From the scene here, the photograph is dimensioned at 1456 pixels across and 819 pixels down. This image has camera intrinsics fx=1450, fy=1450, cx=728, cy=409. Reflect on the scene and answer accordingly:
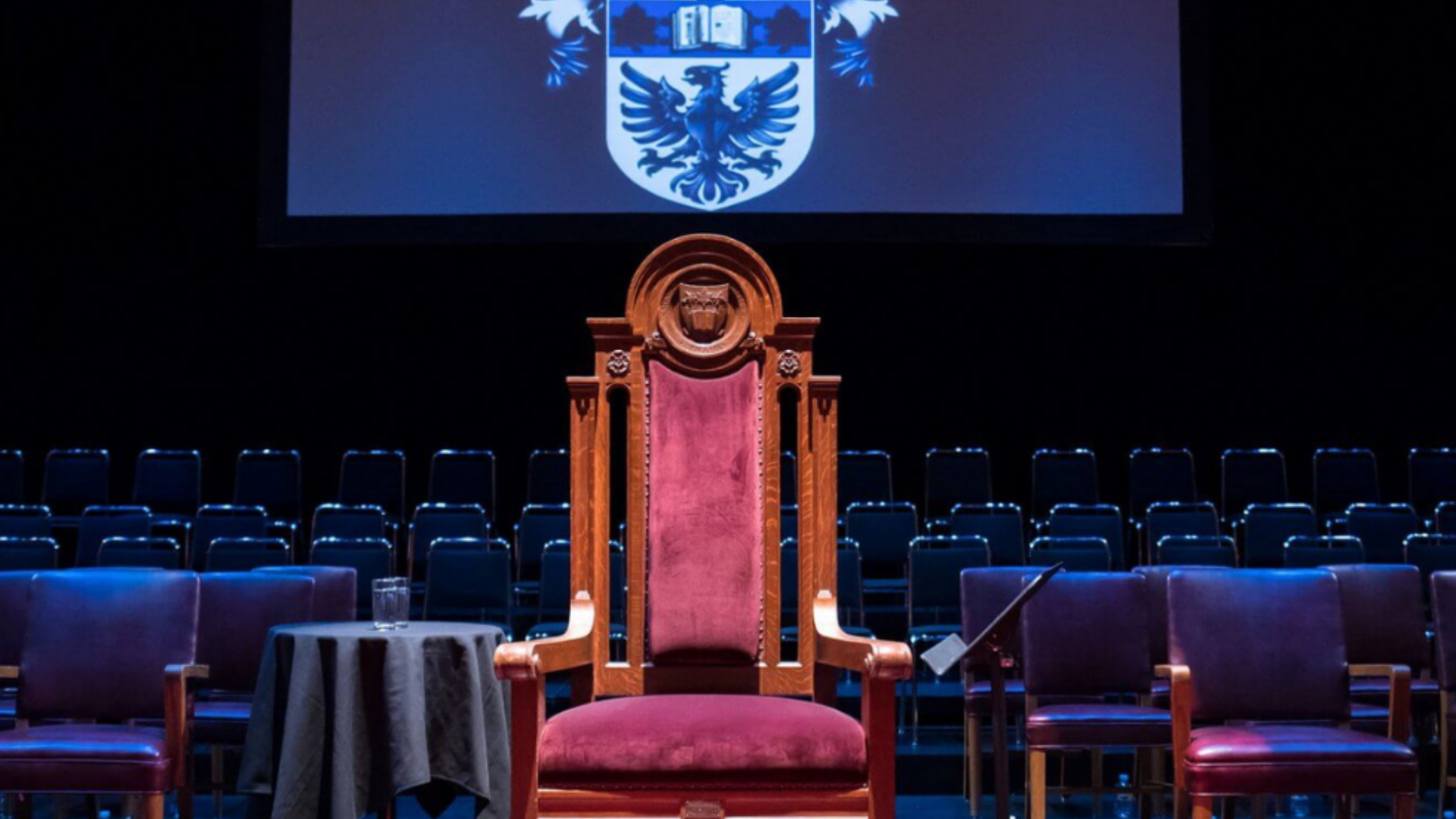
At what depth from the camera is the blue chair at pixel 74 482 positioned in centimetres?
776

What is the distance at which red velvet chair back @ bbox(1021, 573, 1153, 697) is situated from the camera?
14.8 ft

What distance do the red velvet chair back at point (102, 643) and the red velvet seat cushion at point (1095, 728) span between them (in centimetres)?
240

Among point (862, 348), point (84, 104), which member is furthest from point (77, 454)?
point (862, 348)

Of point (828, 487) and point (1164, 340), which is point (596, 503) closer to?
point (828, 487)

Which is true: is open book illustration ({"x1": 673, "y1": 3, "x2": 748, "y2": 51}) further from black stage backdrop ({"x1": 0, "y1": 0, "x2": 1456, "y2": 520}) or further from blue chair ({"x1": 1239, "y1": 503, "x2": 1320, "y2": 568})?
blue chair ({"x1": 1239, "y1": 503, "x2": 1320, "y2": 568})

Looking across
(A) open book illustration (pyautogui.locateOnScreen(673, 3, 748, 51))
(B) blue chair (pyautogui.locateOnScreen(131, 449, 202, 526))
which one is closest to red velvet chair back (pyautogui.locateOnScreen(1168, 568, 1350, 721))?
(A) open book illustration (pyautogui.locateOnScreen(673, 3, 748, 51))

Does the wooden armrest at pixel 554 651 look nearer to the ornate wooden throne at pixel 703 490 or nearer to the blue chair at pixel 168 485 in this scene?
the ornate wooden throne at pixel 703 490

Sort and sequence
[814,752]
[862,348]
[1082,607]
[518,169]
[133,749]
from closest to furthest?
[814,752]
[133,749]
[1082,607]
[518,169]
[862,348]

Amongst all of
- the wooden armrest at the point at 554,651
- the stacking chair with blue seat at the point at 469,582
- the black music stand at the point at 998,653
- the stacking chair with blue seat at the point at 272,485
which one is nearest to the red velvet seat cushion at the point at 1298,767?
the black music stand at the point at 998,653

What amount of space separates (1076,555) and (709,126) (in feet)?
9.74

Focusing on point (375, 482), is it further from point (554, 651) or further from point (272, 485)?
point (554, 651)

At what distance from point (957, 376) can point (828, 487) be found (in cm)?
539

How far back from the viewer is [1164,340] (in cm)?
841

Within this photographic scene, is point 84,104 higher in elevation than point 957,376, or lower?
higher
